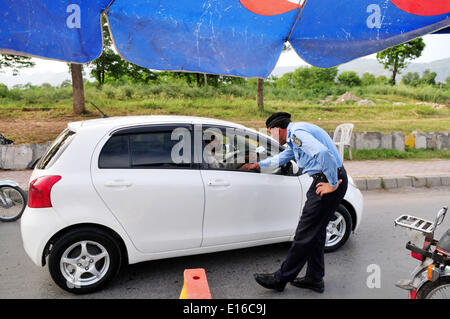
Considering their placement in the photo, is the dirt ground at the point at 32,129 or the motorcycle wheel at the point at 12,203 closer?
the motorcycle wheel at the point at 12,203

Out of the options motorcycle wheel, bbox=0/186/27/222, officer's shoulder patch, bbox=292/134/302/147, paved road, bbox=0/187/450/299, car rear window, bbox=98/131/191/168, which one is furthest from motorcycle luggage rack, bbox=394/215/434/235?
motorcycle wheel, bbox=0/186/27/222

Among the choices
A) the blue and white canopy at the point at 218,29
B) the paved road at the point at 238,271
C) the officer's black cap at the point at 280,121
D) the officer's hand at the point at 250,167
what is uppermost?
the blue and white canopy at the point at 218,29

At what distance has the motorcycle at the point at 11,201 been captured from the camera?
5.69m

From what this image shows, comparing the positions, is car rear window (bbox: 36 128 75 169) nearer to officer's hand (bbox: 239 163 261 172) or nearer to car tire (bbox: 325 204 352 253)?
officer's hand (bbox: 239 163 261 172)

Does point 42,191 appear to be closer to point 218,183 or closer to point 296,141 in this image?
point 218,183

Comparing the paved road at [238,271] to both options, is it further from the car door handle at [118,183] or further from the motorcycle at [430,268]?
the car door handle at [118,183]

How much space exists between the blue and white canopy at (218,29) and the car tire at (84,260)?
7.25 ft

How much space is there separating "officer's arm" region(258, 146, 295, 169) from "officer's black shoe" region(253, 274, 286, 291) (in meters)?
1.13

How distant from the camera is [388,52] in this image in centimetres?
3697

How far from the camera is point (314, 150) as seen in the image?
3180 mm

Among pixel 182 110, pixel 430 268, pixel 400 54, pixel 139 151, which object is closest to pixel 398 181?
pixel 430 268

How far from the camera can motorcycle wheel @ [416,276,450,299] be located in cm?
266

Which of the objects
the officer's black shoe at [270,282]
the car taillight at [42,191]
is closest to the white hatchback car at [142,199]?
the car taillight at [42,191]
